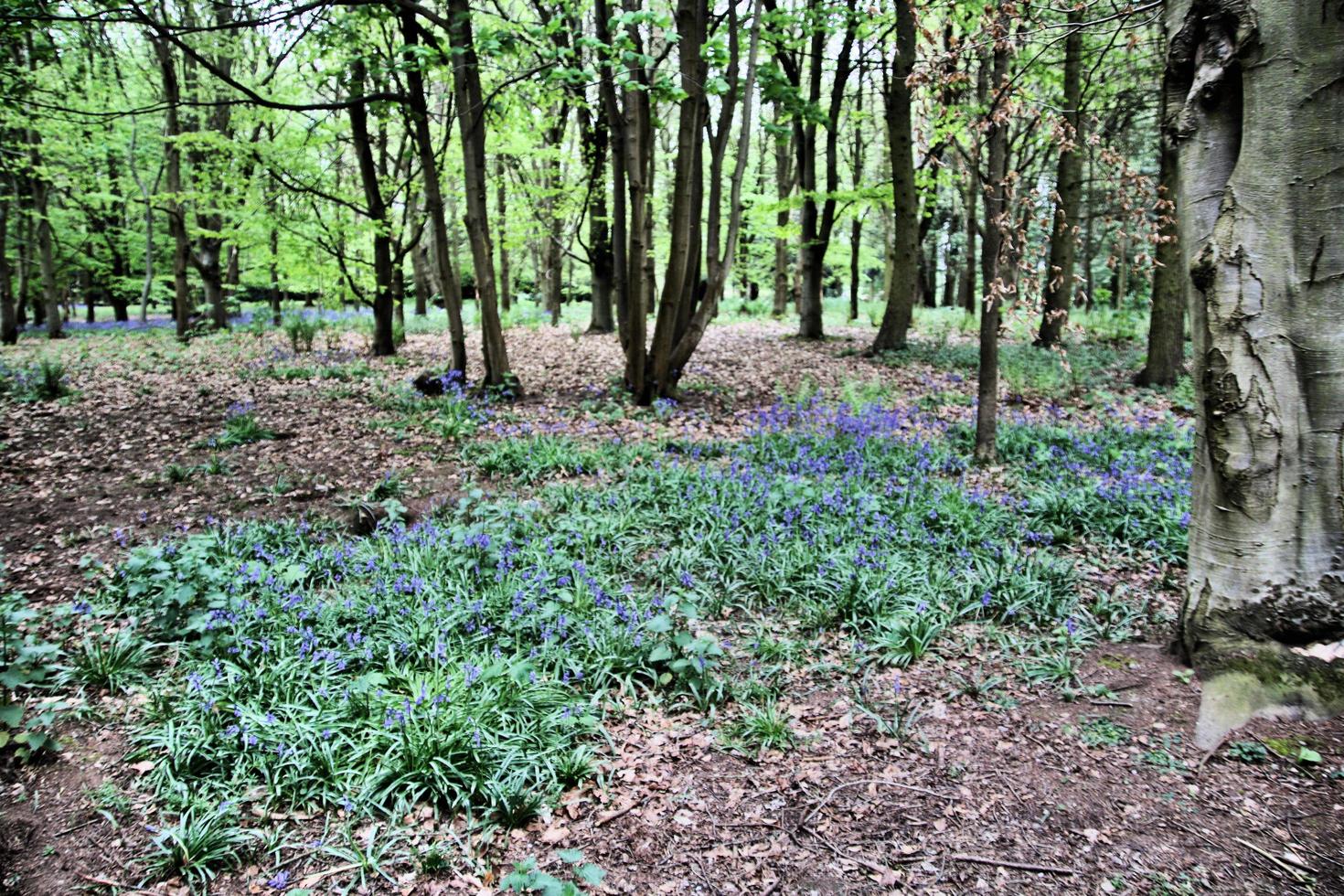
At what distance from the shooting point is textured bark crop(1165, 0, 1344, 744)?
8.89ft

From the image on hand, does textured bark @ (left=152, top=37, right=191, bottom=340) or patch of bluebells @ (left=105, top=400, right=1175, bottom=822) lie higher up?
textured bark @ (left=152, top=37, right=191, bottom=340)

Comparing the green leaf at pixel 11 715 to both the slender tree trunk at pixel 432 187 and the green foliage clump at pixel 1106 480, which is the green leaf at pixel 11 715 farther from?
the slender tree trunk at pixel 432 187

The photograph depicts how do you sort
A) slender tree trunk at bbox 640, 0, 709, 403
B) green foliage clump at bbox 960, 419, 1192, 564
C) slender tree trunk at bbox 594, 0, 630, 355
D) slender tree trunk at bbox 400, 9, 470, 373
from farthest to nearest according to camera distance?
slender tree trunk at bbox 400, 9, 470, 373, slender tree trunk at bbox 594, 0, 630, 355, slender tree trunk at bbox 640, 0, 709, 403, green foliage clump at bbox 960, 419, 1192, 564

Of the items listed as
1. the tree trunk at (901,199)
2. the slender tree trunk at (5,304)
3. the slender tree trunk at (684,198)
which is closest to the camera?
the slender tree trunk at (684,198)

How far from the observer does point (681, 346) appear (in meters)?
9.78

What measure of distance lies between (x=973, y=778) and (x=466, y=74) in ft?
32.0

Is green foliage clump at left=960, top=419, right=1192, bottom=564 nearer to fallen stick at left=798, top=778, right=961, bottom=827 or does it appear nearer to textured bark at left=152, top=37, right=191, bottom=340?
fallen stick at left=798, top=778, right=961, bottom=827

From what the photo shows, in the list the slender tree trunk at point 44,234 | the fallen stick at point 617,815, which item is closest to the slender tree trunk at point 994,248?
the fallen stick at point 617,815

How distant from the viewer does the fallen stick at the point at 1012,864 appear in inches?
97.8

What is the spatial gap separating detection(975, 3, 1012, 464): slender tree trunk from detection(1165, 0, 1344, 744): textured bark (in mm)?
1580

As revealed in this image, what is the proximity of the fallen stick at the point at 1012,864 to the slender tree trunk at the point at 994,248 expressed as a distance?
3518 millimetres

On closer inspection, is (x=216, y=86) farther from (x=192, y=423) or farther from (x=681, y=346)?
(x=681, y=346)

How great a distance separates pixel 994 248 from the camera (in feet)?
19.6

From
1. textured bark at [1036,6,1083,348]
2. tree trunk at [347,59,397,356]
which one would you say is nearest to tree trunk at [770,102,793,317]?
textured bark at [1036,6,1083,348]
